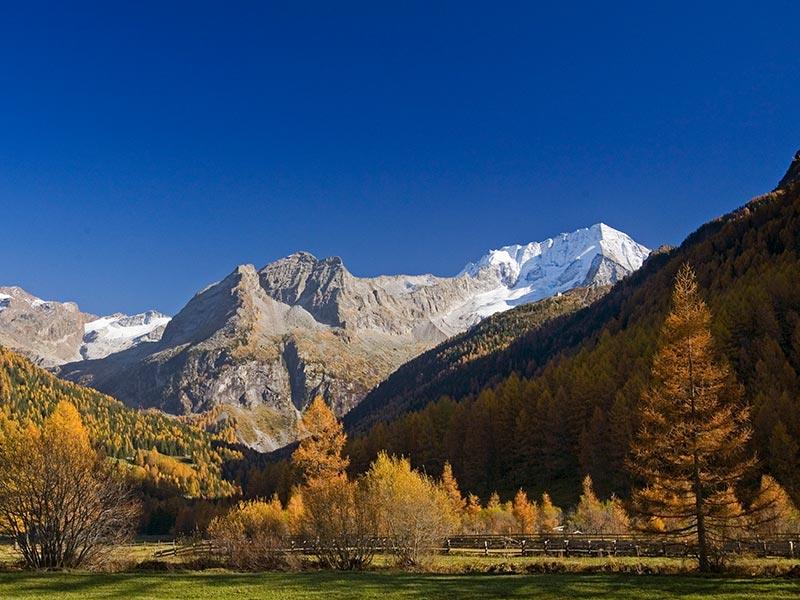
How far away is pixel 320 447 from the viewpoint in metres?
51.9

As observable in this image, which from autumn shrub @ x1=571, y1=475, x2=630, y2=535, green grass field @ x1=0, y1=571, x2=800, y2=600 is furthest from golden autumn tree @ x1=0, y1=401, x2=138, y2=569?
autumn shrub @ x1=571, y1=475, x2=630, y2=535

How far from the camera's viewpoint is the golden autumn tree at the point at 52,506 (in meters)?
40.4

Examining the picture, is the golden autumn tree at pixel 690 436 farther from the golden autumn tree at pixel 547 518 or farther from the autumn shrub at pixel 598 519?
the golden autumn tree at pixel 547 518

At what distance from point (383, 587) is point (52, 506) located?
27.4 meters

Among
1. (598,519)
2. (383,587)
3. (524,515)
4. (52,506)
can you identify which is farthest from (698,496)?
(524,515)

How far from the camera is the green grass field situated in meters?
23.8

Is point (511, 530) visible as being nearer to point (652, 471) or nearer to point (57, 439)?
point (652, 471)

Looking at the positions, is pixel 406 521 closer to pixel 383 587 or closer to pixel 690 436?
pixel 383 587

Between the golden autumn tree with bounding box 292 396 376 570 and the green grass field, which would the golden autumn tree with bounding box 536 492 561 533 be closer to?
the golden autumn tree with bounding box 292 396 376 570

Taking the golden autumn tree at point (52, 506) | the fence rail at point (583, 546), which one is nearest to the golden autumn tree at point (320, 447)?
the fence rail at point (583, 546)

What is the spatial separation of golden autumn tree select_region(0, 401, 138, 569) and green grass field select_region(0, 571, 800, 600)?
837 cm

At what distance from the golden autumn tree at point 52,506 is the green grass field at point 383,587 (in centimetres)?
837

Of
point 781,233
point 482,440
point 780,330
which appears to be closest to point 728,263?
point 781,233

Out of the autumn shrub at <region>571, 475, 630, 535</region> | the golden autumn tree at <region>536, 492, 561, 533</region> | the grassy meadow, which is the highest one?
the grassy meadow
